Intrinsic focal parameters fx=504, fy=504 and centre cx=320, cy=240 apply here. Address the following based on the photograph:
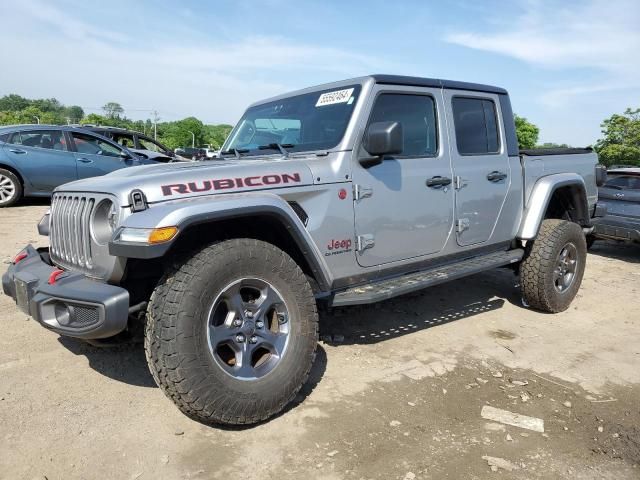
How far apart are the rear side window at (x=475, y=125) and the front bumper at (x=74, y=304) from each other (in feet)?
9.30

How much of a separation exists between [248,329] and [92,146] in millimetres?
7915

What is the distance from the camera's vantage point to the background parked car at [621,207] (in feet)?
24.0

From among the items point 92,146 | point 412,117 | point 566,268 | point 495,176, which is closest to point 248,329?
point 412,117

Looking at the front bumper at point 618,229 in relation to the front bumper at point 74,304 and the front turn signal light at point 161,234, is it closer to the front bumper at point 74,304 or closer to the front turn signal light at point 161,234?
the front turn signal light at point 161,234

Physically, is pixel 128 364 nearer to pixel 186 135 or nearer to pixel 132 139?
pixel 132 139

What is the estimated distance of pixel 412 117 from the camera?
380 centimetres

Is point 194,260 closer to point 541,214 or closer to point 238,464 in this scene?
point 238,464

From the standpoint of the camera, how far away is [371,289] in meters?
3.37

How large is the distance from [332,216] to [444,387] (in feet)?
4.37

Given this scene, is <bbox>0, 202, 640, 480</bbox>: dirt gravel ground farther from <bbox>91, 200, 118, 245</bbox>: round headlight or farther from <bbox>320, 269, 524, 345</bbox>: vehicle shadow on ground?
<bbox>91, 200, 118, 245</bbox>: round headlight

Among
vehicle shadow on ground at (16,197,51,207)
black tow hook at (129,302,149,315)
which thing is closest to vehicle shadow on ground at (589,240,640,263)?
black tow hook at (129,302,149,315)

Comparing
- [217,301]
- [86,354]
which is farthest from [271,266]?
[86,354]

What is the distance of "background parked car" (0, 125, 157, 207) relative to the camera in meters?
8.55

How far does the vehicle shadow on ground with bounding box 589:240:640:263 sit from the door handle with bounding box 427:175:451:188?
→ 209 inches
